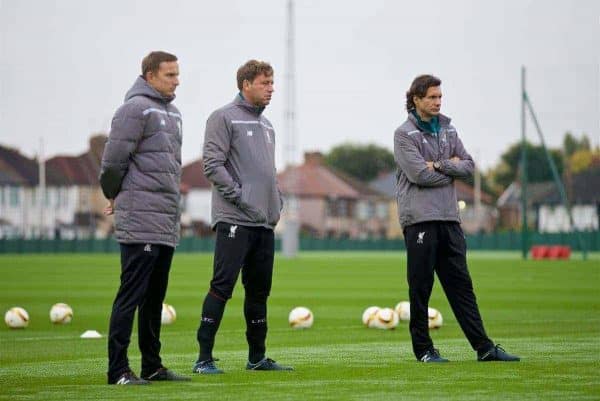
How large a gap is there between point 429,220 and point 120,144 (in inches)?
110

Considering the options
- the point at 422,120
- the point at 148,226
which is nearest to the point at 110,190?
the point at 148,226

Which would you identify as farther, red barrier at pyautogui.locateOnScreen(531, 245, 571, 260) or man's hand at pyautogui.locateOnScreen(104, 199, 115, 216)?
red barrier at pyautogui.locateOnScreen(531, 245, 571, 260)

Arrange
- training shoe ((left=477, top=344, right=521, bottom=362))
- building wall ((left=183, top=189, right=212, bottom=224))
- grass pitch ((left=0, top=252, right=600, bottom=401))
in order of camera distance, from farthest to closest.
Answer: building wall ((left=183, top=189, right=212, bottom=224))
training shoe ((left=477, top=344, right=521, bottom=362))
grass pitch ((left=0, top=252, right=600, bottom=401))

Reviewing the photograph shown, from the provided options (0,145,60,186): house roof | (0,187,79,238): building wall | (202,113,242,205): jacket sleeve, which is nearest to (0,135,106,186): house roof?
(0,145,60,186): house roof

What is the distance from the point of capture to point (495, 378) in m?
9.18

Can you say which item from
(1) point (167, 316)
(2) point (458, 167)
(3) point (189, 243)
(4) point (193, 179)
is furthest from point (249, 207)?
(4) point (193, 179)

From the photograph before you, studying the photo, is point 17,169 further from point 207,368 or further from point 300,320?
point 207,368

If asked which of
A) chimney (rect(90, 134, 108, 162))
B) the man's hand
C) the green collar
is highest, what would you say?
chimney (rect(90, 134, 108, 162))

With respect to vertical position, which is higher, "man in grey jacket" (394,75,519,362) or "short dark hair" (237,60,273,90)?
"short dark hair" (237,60,273,90)

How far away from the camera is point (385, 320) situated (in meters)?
15.4

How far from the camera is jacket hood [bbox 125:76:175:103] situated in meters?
9.33

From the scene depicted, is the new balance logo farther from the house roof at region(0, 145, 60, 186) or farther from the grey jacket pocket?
the house roof at region(0, 145, 60, 186)

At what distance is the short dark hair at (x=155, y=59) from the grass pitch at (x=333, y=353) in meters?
2.23

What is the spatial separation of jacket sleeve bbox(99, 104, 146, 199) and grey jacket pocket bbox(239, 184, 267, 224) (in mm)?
1117
